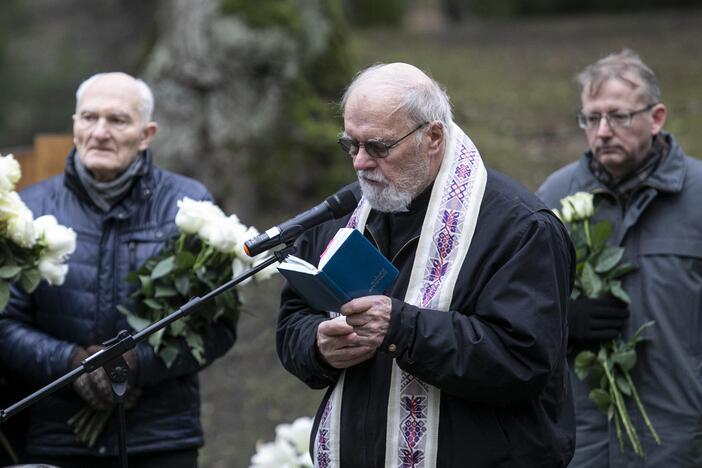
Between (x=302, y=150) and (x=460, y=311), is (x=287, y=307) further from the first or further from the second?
(x=302, y=150)

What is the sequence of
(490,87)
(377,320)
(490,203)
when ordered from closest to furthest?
(377,320) → (490,203) → (490,87)

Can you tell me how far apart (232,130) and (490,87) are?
501 centimetres

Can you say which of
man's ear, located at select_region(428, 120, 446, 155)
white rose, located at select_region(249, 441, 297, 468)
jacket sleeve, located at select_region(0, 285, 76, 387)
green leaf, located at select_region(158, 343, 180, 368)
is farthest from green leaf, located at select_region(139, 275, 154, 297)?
man's ear, located at select_region(428, 120, 446, 155)

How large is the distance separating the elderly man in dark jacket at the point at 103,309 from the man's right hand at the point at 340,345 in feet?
3.51

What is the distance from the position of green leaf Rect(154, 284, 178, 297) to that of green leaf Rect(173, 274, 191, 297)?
22mm

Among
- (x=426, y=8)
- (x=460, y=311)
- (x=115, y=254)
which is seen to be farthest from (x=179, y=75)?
(x=426, y=8)

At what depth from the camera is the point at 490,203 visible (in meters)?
3.24

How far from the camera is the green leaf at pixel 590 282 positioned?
402 centimetres

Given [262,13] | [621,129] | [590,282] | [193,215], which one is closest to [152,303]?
[193,215]

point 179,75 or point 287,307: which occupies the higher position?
point 179,75

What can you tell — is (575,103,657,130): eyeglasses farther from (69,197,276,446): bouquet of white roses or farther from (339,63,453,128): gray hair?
(69,197,276,446): bouquet of white roses

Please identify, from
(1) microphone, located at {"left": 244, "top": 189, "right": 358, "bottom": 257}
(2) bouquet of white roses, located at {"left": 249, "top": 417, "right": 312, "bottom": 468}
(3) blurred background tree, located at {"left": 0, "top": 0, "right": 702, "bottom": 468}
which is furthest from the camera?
(3) blurred background tree, located at {"left": 0, "top": 0, "right": 702, "bottom": 468}

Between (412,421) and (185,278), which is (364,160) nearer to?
(412,421)

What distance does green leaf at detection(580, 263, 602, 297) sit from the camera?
13.2 feet
